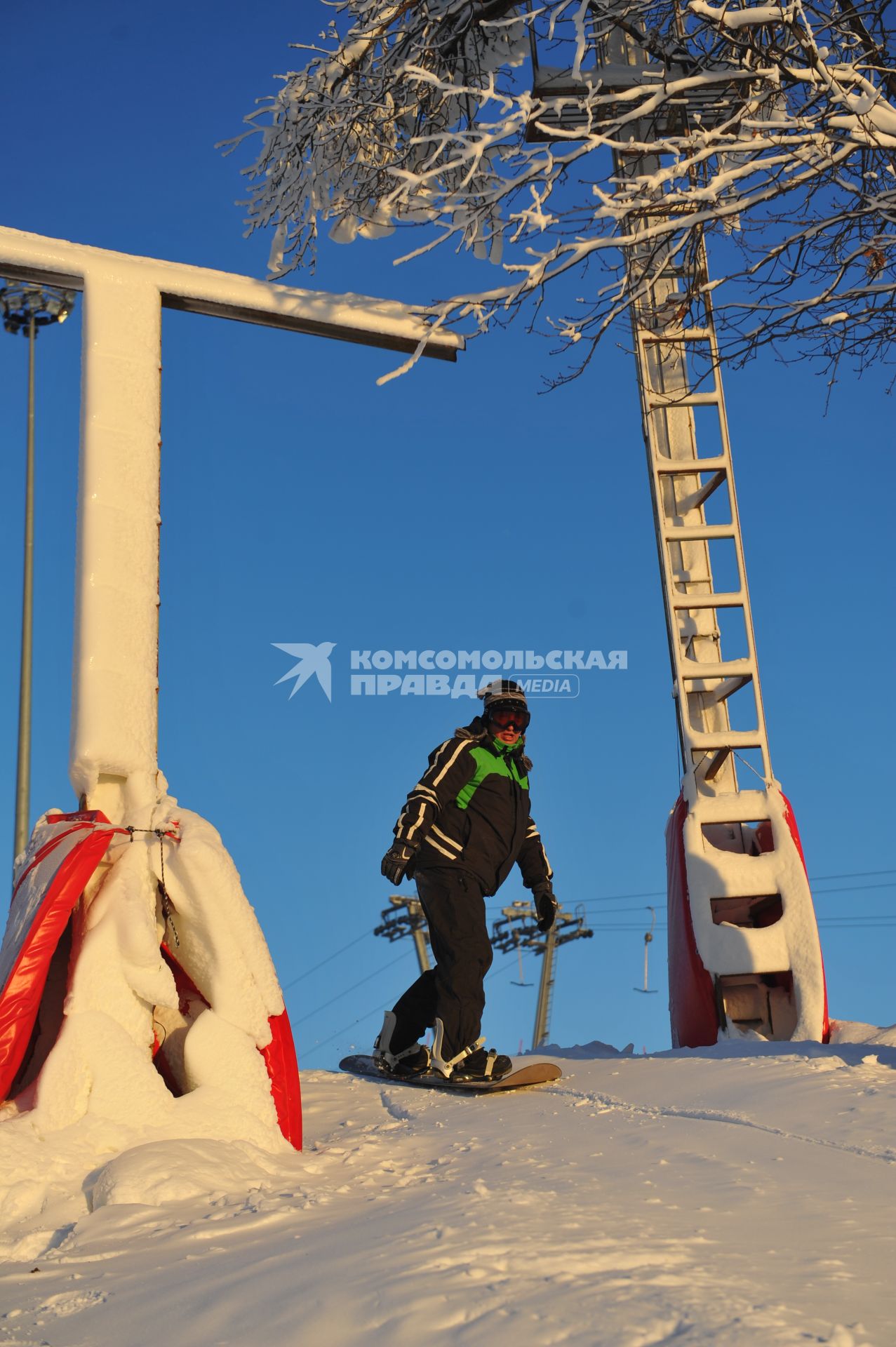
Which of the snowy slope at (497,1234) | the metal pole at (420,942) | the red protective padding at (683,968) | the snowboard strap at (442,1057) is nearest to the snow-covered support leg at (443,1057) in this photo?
the snowboard strap at (442,1057)

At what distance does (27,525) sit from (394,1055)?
11.2 meters

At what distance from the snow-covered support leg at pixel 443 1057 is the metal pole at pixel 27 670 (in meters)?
8.92

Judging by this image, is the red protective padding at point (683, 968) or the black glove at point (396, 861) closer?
the black glove at point (396, 861)

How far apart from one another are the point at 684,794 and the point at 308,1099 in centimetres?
280

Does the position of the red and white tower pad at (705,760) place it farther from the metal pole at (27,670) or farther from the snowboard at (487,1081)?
the metal pole at (27,670)

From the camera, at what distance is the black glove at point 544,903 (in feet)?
20.0

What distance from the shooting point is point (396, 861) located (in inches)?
213

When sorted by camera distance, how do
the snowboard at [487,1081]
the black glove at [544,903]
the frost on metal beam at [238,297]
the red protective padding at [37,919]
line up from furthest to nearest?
1. the black glove at [544,903]
2. the snowboard at [487,1081]
3. the frost on metal beam at [238,297]
4. the red protective padding at [37,919]

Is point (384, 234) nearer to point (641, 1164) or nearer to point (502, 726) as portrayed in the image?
point (502, 726)

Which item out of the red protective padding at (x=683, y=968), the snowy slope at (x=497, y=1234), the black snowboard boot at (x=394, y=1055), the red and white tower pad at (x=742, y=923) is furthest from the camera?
the red protective padding at (x=683, y=968)

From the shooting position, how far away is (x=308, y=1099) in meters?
5.14

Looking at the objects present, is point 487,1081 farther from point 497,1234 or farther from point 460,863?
point 497,1234

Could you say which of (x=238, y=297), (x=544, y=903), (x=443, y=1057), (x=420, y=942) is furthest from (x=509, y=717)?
(x=420, y=942)

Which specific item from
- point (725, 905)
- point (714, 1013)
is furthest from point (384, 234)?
point (714, 1013)
